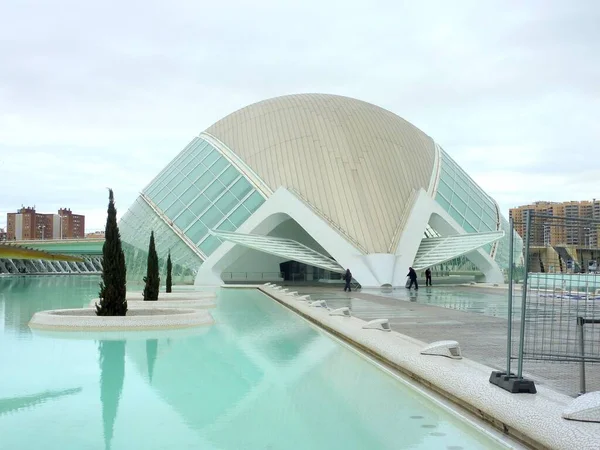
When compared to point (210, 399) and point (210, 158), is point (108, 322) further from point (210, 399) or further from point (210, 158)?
point (210, 158)

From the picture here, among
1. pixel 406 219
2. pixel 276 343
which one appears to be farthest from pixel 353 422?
pixel 406 219

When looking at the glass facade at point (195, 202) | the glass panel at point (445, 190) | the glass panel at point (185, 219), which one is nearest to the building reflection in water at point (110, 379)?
the glass facade at point (195, 202)

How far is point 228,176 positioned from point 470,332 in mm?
24059

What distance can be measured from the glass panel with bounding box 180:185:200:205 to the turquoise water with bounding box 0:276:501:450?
79.7 ft

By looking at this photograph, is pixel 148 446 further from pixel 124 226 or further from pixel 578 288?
pixel 124 226

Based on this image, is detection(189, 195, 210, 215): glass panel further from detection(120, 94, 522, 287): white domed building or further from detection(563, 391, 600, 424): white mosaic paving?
detection(563, 391, 600, 424): white mosaic paving

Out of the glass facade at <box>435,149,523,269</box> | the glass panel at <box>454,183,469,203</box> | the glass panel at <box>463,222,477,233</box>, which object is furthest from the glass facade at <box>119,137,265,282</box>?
the glass panel at <box>454,183,469,203</box>

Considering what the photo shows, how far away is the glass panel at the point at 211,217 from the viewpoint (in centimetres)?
3246

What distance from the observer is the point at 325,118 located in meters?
34.9

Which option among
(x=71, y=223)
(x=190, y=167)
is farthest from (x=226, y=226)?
(x=71, y=223)

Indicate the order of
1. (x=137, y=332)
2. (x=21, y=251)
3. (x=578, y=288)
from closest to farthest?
(x=578, y=288)
(x=137, y=332)
(x=21, y=251)

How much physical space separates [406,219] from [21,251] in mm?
26256

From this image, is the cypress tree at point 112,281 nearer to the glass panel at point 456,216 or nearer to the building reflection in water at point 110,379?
the building reflection in water at point 110,379

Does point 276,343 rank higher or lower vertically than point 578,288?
lower
